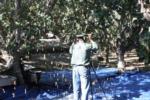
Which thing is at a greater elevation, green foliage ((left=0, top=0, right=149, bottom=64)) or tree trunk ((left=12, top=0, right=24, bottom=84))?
green foliage ((left=0, top=0, right=149, bottom=64))

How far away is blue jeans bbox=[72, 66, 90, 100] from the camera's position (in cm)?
973

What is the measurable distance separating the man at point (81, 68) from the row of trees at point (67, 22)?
6.88ft

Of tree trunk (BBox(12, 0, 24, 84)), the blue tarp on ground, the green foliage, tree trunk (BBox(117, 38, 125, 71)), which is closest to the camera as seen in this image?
the blue tarp on ground

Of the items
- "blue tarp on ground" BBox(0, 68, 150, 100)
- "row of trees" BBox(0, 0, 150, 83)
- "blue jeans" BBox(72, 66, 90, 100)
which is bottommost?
"blue tarp on ground" BBox(0, 68, 150, 100)

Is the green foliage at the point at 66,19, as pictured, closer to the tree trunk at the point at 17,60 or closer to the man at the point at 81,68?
the tree trunk at the point at 17,60

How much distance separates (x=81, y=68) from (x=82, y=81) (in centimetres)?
30

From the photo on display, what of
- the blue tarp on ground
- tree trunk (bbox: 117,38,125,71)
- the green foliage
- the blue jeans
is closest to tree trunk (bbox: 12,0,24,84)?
the green foliage

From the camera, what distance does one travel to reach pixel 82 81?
975 centimetres

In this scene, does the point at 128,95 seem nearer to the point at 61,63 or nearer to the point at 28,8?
the point at 28,8

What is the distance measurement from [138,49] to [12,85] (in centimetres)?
688

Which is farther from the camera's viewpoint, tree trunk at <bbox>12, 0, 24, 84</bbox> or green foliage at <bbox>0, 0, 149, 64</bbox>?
tree trunk at <bbox>12, 0, 24, 84</bbox>

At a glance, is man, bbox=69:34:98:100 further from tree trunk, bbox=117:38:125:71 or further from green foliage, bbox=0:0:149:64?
tree trunk, bbox=117:38:125:71

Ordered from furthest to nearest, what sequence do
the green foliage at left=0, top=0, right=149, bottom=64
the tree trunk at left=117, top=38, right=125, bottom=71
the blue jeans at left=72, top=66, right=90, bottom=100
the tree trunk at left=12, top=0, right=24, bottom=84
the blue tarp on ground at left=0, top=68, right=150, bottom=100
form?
the tree trunk at left=117, top=38, right=125, bottom=71
the tree trunk at left=12, top=0, right=24, bottom=84
the green foliage at left=0, top=0, right=149, bottom=64
the blue tarp on ground at left=0, top=68, right=150, bottom=100
the blue jeans at left=72, top=66, right=90, bottom=100

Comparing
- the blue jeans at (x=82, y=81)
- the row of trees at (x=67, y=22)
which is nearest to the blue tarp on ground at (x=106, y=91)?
the row of trees at (x=67, y=22)
